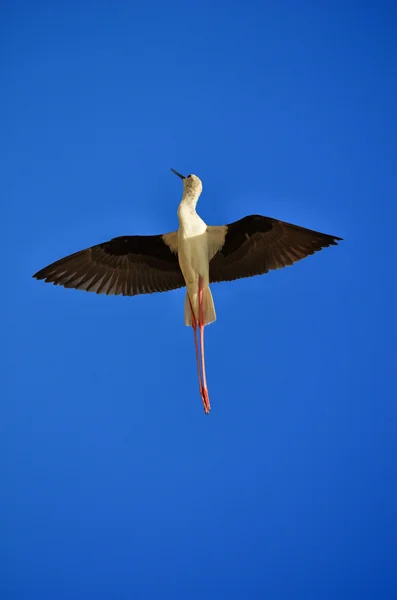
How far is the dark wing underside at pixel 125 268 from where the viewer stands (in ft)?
25.0

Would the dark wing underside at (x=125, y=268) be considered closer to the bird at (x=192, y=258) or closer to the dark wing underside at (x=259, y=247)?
the bird at (x=192, y=258)

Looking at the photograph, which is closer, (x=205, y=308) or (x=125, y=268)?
(x=205, y=308)

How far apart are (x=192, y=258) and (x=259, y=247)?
71 cm

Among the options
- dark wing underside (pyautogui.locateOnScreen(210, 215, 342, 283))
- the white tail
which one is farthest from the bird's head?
the white tail

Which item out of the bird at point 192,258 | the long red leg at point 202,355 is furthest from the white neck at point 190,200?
the long red leg at point 202,355

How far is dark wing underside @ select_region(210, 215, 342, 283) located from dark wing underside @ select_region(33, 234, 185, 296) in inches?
21.9

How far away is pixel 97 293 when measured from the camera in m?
7.66

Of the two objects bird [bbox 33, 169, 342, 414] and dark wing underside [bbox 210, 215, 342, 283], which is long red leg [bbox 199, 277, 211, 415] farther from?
dark wing underside [bbox 210, 215, 342, 283]

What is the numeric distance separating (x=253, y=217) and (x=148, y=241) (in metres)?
1.18

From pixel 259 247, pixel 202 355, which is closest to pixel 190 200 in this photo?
pixel 259 247

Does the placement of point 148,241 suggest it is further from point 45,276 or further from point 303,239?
point 303,239

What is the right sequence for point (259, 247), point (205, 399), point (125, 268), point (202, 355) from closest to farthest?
point (205, 399), point (202, 355), point (259, 247), point (125, 268)

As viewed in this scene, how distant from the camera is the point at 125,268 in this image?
7801mm

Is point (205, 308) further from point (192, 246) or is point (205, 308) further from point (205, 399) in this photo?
point (205, 399)
